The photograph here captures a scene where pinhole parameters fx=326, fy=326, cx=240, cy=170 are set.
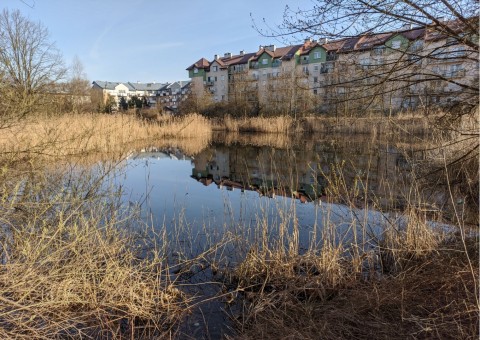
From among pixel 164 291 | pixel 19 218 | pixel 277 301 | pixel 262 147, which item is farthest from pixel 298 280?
pixel 262 147

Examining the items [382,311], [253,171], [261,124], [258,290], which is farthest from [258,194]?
[261,124]

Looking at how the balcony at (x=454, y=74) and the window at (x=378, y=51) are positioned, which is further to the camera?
the window at (x=378, y=51)

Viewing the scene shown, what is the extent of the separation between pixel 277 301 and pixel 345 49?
3.19m

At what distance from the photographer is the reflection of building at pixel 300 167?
8.70 m

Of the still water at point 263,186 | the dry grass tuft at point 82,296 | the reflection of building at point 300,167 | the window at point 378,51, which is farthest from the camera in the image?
the reflection of building at point 300,167

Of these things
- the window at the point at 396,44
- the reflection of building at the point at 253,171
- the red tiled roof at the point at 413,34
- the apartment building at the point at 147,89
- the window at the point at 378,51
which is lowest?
the reflection of building at the point at 253,171

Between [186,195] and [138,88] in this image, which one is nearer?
[186,195]

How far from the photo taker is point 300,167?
1238 centimetres

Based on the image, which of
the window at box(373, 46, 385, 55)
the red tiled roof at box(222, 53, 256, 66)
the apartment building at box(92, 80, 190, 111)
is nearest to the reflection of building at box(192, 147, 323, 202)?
the window at box(373, 46, 385, 55)

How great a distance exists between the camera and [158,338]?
2.87 metres

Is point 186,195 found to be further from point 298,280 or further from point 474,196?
point 474,196

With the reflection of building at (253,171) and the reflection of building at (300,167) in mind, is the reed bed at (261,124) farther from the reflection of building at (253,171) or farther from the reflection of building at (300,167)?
the reflection of building at (253,171)

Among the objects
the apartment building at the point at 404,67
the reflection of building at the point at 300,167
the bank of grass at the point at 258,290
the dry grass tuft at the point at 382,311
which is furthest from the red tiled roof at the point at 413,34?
the reflection of building at the point at 300,167

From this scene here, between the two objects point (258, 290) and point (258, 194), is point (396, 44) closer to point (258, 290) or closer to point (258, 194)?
point (258, 290)
